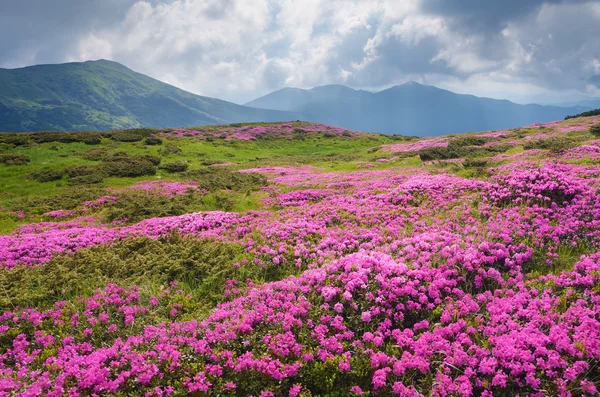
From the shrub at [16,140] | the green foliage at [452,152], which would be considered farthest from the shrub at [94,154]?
the green foliage at [452,152]

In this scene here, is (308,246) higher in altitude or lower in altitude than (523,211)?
lower

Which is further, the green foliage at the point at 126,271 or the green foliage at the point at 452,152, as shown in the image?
the green foliage at the point at 452,152

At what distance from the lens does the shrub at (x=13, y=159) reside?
31766mm

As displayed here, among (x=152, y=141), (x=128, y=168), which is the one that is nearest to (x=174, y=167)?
(x=128, y=168)

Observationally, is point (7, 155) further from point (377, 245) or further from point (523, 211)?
point (523, 211)

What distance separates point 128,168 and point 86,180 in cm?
439

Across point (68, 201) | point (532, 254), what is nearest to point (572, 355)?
point (532, 254)

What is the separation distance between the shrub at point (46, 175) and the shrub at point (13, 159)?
18.4 ft

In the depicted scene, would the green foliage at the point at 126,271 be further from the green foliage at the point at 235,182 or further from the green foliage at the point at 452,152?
the green foliage at the point at 452,152

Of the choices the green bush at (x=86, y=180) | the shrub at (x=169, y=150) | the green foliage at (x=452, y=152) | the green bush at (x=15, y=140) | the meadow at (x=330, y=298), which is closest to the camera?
the meadow at (x=330, y=298)

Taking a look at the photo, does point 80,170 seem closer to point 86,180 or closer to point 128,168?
point 86,180

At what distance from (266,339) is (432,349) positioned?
317 centimetres

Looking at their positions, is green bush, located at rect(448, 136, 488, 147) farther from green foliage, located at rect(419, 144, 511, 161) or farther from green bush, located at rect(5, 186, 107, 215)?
green bush, located at rect(5, 186, 107, 215)

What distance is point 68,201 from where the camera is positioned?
21.2 m
